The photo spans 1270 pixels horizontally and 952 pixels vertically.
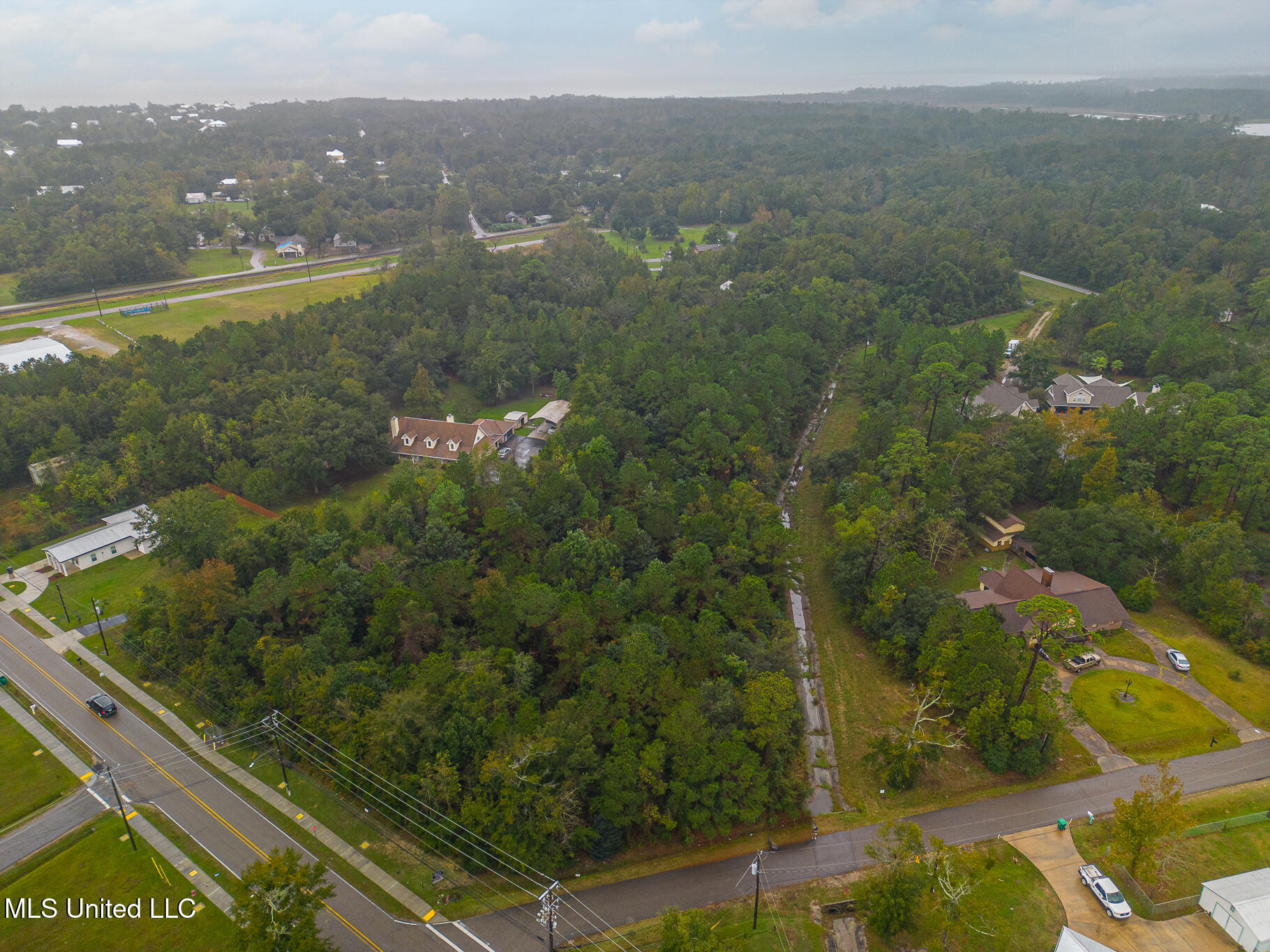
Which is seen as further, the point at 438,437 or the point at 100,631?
the point at 438,437

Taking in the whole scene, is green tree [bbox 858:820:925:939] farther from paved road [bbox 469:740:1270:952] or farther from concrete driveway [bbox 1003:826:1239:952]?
concrete driveway [bbox 1003:826:1239:952]

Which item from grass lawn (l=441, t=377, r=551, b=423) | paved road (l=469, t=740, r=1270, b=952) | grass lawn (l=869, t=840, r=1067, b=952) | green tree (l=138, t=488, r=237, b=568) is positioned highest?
green tree (l=138, t=488, r=237, b=568)

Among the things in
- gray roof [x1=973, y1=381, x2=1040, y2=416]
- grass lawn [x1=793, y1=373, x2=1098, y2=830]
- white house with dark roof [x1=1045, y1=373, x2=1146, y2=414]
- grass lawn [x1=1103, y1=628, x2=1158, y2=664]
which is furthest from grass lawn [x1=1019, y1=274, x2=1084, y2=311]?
grass lawn [x1=1103, y1=628, x2=1158, y2=664]

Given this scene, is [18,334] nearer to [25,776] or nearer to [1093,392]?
[25,776]

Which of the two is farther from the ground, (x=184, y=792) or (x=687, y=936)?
(x=687, y=936)

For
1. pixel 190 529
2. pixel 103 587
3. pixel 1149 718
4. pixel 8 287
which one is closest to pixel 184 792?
pixel 190 529

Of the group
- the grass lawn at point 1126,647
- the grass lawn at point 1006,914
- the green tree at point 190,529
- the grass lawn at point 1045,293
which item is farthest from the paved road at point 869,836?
the grass lawn at point 1045,293

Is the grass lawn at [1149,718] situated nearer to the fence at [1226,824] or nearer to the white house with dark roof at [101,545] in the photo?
the fence at [1226,824]
